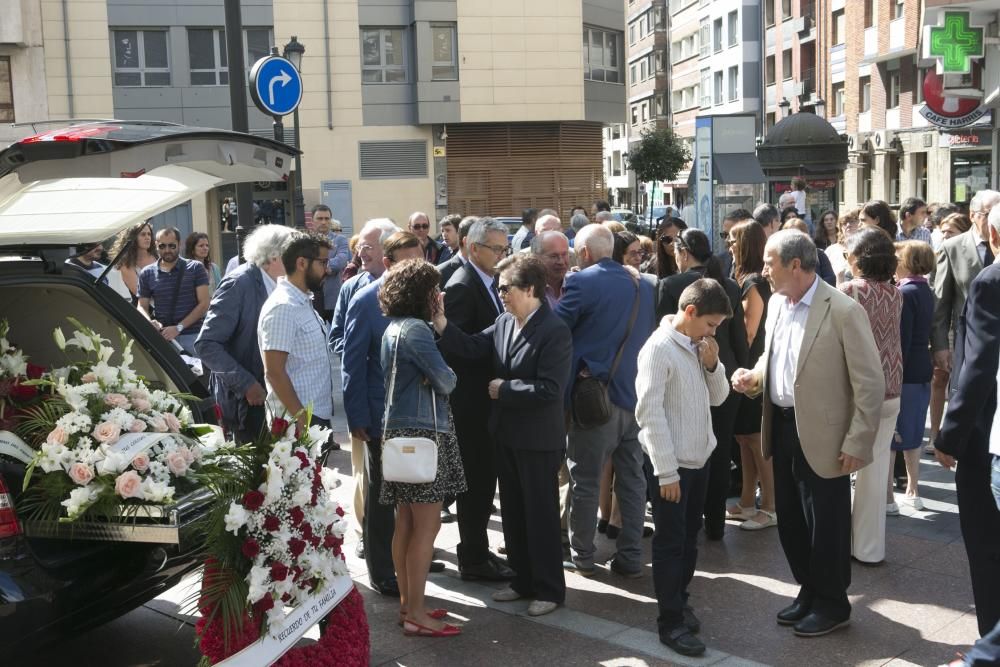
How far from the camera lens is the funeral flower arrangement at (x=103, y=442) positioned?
4.15 meters

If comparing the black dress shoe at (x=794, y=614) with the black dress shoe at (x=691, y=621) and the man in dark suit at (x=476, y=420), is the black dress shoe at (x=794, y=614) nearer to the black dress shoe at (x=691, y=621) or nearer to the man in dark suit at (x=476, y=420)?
the black dress shoe at (x=691, y=621)

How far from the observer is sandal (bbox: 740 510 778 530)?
7.06m

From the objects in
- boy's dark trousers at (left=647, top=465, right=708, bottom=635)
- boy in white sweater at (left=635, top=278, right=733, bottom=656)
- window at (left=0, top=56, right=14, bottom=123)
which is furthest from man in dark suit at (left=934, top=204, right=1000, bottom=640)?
window at (left=0, top=56, right=14, bottom=123)

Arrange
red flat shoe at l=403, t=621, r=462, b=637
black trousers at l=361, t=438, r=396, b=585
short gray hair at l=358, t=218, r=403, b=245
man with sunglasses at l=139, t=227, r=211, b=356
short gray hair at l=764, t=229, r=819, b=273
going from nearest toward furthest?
1. short gray hair at l=764, t=229, r=819, b=273
2. red flat shoe at l=403, t=621, r=462, b=637
3. black trousers at l=361, t=438, r=396, b=585
4. short gray hair at l=358, t=218, r=403, b=245
5. man with sunglasses at l=139, t=227, r=211, b=356

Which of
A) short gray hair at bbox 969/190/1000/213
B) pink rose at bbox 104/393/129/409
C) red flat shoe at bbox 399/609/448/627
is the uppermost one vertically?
short gray hair at bbox 969/190/1000/213

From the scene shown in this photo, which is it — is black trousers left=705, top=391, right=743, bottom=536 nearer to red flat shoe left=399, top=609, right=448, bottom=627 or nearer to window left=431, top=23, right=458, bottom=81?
red flat shoe left=399, top=609, right=448, bottom=627

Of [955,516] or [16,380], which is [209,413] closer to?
[16,380]

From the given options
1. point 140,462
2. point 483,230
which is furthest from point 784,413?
point 140,462

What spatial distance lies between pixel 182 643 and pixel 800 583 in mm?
3154

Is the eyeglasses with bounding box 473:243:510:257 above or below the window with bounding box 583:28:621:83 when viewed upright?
below

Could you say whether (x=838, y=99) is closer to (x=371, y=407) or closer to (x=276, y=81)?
(x=276, y=81)

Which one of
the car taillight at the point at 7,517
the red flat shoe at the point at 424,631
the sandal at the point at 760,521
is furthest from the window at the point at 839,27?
the car taillight at the point at 7,517

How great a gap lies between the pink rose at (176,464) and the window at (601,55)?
1200 inches

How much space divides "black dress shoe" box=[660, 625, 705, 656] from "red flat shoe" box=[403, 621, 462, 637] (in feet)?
3.44
